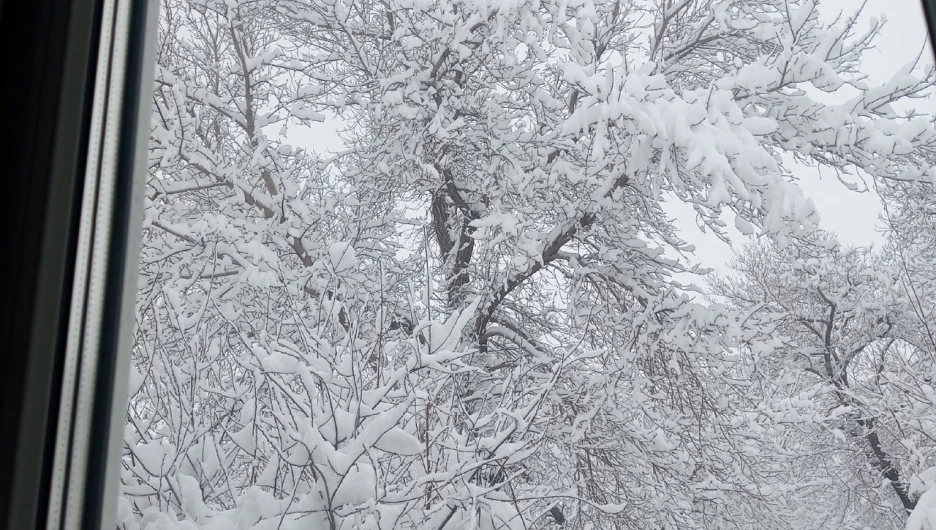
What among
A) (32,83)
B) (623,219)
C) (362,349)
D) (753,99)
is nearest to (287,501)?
(362,349)

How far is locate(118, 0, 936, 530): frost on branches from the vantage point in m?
2.09

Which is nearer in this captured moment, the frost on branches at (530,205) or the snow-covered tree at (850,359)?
the frost on branches at (530,205)

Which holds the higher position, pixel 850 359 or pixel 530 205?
pixel 530 205

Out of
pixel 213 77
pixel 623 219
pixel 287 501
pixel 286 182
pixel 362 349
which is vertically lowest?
pixel 287 501

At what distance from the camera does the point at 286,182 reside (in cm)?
287

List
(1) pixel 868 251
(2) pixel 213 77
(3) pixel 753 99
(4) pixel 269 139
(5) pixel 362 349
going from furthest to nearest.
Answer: (1) pixel 868 251, (2) pixel 213 77, (4) pixel 269 139, (3) pixel 753 99, (5) pixel 362 349

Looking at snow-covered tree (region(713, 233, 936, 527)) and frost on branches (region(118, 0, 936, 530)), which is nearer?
frost on branches (region(118, 0, 936, 530))

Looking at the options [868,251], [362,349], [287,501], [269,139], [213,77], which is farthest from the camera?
[868,251]

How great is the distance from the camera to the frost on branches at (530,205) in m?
2.09

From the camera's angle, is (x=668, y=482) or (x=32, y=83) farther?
(x=668, y=482)

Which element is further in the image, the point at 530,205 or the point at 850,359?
the point at 850,359

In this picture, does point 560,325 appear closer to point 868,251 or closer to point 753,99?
point 753,99

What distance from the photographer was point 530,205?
9.67 ft

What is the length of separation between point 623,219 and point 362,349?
1759mm
